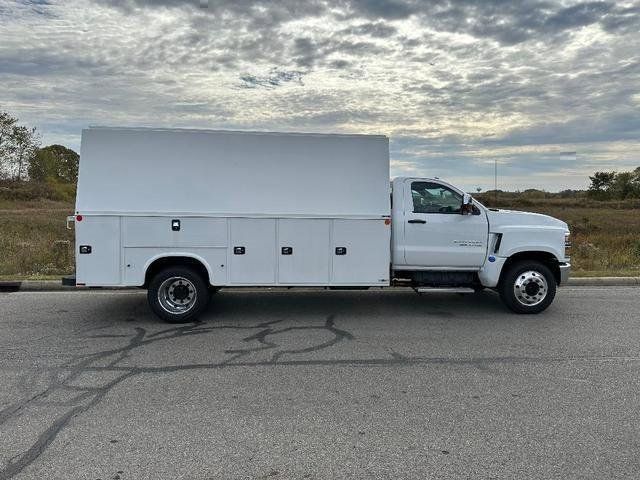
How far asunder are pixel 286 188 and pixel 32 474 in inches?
199

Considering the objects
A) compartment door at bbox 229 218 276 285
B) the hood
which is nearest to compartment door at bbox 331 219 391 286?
compartment door at bbox 229 218 276 285

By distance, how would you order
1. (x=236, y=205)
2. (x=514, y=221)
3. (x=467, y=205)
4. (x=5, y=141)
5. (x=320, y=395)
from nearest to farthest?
(x=320, y=395) < (x=236, y=205) < (x=467, y=205) < (x=514, y=221) < (x=5, y=141)

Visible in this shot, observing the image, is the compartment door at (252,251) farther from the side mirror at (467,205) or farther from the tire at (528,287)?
the tire at (528,287)

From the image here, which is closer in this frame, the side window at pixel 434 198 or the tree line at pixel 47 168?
the side window at pixel 434 198

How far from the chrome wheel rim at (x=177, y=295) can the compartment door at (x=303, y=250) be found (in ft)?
4.32

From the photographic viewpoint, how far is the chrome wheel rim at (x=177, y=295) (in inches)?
297

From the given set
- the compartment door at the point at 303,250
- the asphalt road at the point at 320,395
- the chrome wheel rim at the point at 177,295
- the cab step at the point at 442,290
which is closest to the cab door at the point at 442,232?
the cab step at the point at 442,290

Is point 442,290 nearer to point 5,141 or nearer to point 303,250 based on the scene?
point 303,250

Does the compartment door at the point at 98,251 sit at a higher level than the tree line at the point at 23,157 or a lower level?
lower

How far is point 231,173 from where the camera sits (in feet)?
25.0

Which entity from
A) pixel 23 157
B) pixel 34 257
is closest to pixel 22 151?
pixel 23 157

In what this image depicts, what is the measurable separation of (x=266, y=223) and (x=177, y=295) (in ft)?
5.50

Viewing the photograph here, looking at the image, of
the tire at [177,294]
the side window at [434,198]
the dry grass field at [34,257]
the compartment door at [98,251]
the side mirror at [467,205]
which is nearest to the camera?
the compartment door at [98,251]

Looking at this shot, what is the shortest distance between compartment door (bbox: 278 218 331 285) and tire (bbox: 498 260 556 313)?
2888 mm
